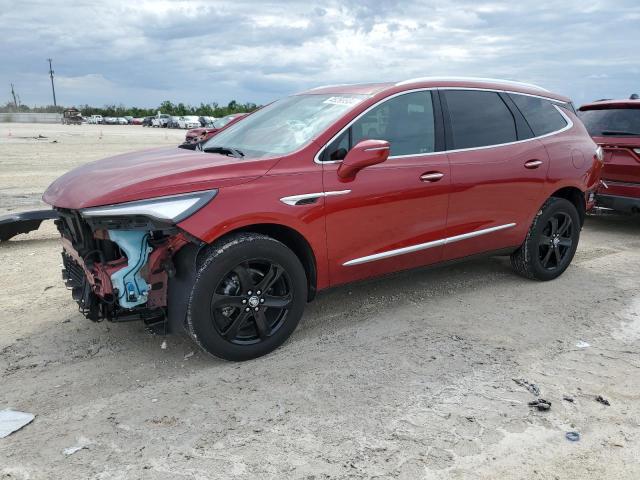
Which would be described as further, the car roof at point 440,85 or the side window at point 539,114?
the side window at point 539,114

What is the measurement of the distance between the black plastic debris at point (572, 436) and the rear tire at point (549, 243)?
8.52ft

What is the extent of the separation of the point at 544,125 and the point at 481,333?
7.47 feet

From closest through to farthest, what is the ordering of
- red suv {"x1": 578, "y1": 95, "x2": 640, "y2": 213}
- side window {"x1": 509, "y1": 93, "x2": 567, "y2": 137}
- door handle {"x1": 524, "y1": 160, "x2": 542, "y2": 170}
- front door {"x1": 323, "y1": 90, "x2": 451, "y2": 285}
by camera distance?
front door {"x1": 323, "y1": 90, "x2": 451, "y2": 285}, door handle {"x1": 524, "y1": 160, "x2": 542, "y2": 170}, side window {"x1": 509, "y1": 93, "x2": 567, "y2": 137}, red suv {"x1": 578, "y1": 95, "x2": 640, "y2": 213}

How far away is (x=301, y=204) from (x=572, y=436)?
2.08m

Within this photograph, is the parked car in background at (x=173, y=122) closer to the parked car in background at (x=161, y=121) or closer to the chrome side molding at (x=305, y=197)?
the parked car in background at (x=161, y=121)

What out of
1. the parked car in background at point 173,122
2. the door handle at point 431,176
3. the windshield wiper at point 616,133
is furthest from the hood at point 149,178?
the parked car in background at point 173,122

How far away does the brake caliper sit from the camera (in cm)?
338

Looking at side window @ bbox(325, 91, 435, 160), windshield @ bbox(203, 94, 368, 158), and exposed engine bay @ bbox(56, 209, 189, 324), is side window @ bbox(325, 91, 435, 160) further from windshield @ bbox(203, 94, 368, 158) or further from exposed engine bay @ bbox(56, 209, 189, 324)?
exposed engine bay @ bbox(56, 209, 189, 324)

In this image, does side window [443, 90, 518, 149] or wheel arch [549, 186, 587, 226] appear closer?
side window [443, 90, 518, 149]

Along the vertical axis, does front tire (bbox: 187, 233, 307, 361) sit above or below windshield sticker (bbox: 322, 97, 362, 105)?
below

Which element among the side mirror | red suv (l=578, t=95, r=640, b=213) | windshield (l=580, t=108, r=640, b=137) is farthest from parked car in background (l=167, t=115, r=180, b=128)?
the side mirror

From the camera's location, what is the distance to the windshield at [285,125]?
4004 millimetres

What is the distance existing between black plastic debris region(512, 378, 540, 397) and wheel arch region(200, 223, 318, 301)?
1472 millimetres

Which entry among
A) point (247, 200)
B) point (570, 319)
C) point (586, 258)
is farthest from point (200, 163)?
point (586, 258)
